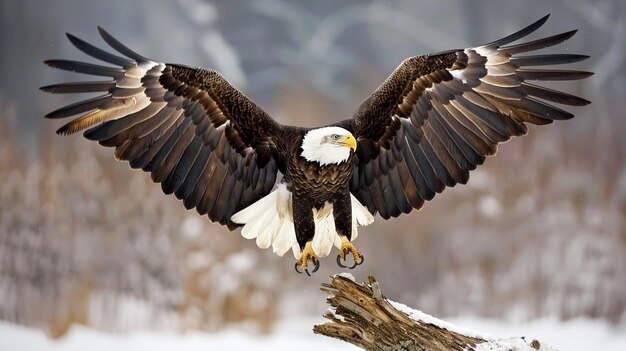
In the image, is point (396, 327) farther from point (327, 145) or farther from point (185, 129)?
point (185, 129)

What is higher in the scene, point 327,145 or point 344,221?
point 327,145

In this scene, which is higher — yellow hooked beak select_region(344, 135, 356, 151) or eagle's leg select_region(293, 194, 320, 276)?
yellow hooked beak select_region(344, 135, 356, 151)

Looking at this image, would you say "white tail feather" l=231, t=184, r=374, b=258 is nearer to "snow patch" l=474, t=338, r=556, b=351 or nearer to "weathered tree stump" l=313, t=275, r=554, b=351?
"weathered tree stump" l=313, t=275, r=554, b=351

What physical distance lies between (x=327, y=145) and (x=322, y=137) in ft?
0.15

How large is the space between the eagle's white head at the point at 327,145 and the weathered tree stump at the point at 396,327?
63 cm

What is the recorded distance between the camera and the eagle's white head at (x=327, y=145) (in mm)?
3457

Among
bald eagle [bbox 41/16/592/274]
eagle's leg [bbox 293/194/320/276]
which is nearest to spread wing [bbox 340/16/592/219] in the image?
bald eagle [bbox 41/16/592/274]

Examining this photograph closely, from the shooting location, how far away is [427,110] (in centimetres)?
376

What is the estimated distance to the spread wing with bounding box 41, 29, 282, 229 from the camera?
336cm

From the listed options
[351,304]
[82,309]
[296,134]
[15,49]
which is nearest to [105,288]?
[82,309]

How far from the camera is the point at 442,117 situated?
377 centimetres

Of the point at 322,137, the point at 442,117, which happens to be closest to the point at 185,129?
the point at 322,137

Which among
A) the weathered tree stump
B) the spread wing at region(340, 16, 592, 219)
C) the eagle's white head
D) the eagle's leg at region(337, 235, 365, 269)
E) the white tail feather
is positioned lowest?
the weathered tree stump

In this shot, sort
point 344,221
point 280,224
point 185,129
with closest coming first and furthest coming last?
point 185,129, point 344,221, point 280,224
